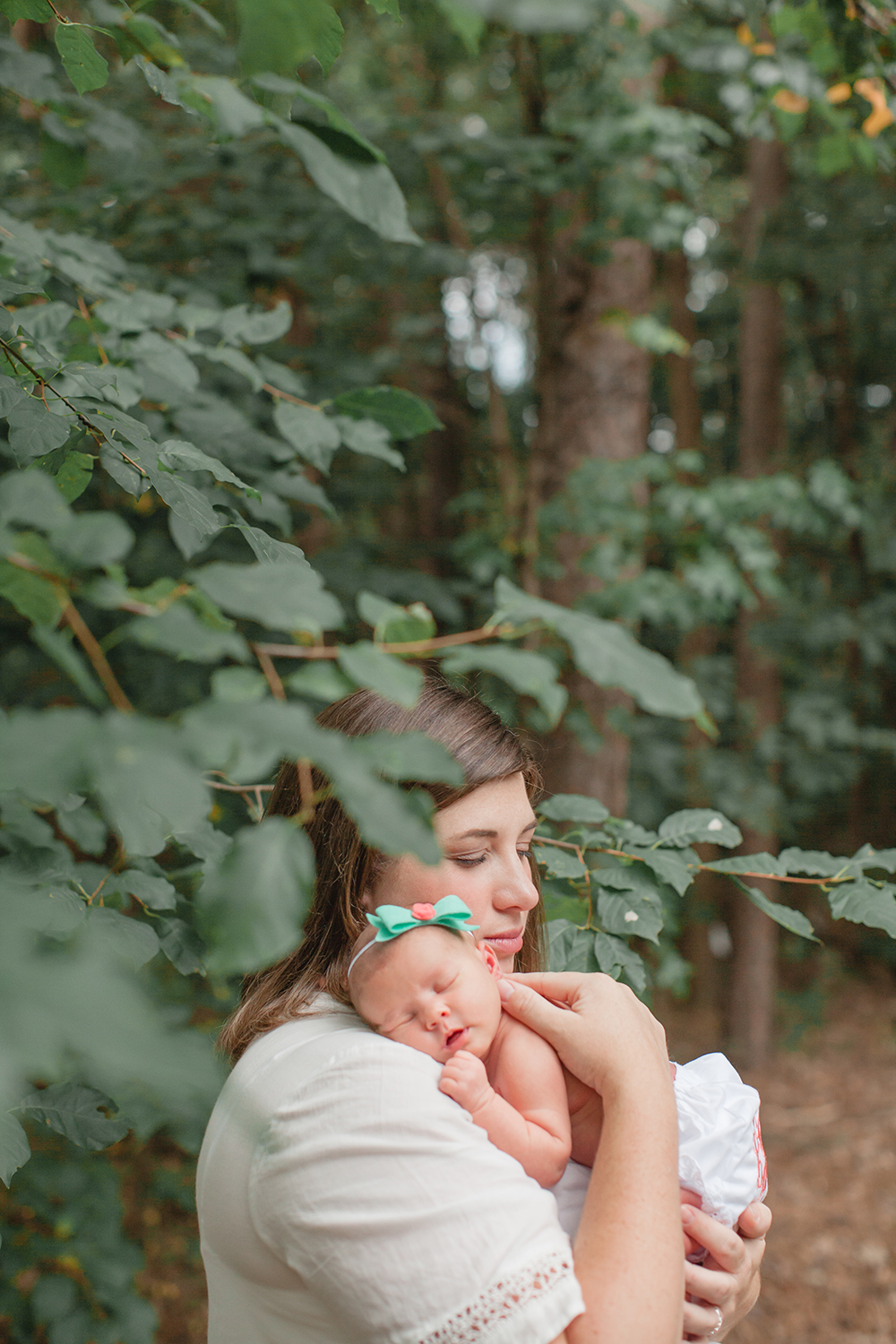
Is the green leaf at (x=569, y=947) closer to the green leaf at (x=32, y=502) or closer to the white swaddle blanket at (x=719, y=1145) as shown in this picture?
the white swaddle blanket at (x=719, y=1145)

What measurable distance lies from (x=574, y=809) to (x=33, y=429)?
3.29 feet

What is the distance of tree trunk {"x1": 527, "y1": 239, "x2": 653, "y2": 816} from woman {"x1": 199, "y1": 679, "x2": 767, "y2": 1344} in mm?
2423

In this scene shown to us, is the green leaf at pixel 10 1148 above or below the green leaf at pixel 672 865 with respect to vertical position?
below

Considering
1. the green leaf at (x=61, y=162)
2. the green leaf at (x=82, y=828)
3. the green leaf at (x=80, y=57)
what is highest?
the green leaf at (x=80, y=57)

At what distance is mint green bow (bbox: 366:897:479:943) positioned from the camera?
112 centimetres

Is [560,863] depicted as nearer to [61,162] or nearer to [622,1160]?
[622,1160]

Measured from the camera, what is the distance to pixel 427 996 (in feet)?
3.68

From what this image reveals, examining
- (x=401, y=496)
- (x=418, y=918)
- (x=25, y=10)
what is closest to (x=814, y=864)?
(x=418, y=918)

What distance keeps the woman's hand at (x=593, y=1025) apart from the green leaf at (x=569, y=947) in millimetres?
182

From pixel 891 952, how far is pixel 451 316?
5.69 metres

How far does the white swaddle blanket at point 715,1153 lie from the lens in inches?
45.6

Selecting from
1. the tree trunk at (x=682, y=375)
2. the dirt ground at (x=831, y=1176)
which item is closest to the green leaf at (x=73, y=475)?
the dirt ground at (x=831, y=1176)

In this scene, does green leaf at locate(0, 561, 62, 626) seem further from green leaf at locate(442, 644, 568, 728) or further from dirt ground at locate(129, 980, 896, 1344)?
dirt ground at locate(129, 980, 896, 1344)

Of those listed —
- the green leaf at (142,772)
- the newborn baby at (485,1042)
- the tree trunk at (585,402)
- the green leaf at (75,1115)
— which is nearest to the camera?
the green leaf at (142,772)
